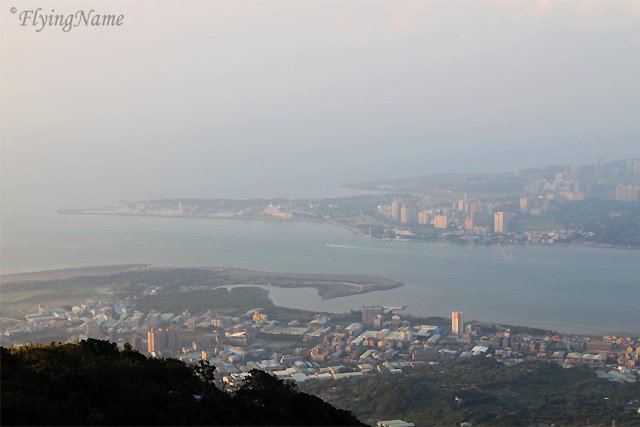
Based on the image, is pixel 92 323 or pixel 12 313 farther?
pixel 12 313

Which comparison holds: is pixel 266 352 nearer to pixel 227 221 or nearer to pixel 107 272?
pixel 107 272

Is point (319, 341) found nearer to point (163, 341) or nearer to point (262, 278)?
point (163, 341)

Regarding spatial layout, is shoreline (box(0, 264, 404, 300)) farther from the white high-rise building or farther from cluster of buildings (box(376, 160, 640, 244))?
cluster of buildings (box(376, 160, 640, 244))

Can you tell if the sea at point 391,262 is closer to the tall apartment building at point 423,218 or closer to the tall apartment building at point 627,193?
the tall apartment building at point 423,218

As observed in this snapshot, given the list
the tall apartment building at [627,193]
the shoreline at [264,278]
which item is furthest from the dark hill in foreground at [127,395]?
the tall apartment building at [627,193]

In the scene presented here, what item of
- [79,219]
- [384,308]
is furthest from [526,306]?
[79,219]

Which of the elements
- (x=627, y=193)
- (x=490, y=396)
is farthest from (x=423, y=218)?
(x=490, y=396)
